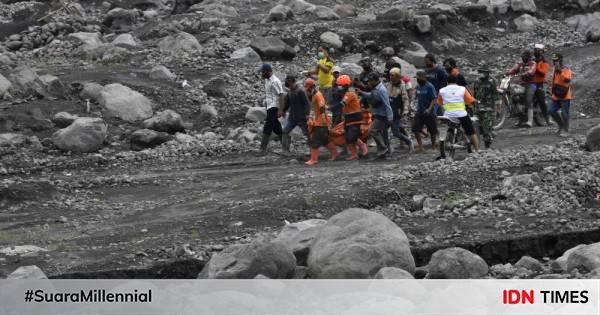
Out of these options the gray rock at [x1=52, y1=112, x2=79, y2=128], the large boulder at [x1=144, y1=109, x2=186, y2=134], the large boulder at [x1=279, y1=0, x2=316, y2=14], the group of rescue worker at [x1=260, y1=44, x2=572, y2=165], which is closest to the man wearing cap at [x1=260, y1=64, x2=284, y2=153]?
the group of rescue worker at [x1=260, y1=44, x2=572, y2=165]

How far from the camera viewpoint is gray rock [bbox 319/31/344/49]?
25680mm

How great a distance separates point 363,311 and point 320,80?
11.6 metres

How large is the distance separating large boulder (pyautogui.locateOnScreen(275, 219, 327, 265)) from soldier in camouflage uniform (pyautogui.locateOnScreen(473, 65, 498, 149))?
586 centimetres

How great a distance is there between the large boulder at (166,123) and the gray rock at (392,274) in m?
10.7

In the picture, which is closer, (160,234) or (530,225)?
(530,225)

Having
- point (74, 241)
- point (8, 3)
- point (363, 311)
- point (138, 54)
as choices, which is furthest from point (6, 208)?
point (8, 3)

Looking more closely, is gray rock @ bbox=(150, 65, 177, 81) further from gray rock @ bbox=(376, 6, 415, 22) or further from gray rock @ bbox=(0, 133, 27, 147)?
gray rock @ bbox=(376, 6, 415, 22)

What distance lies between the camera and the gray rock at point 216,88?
2205cm

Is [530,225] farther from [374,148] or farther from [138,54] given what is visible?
[138,54]

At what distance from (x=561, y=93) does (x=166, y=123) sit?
7.19 meters

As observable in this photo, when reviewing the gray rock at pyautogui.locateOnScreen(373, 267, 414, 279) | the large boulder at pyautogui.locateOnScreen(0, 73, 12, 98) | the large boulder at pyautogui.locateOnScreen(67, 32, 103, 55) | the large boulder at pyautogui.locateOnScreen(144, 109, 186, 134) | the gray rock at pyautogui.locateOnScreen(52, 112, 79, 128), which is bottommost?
the large boulder at pyautogui.locateOnScreen(144, 109, 186, 134)

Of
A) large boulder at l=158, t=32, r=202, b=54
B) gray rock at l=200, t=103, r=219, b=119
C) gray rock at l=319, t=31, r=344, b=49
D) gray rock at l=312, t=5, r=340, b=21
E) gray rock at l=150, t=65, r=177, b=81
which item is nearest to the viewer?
gray rock at l=200, t=103, r=219, b=119

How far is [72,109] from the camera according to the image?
2058 cm

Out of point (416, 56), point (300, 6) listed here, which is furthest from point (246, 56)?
point (300, 6)
